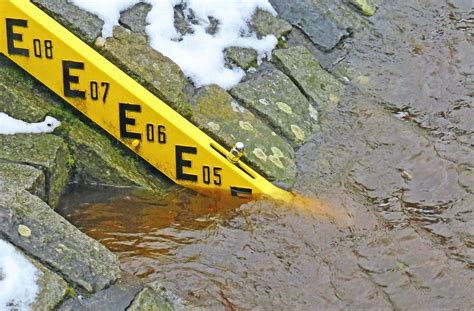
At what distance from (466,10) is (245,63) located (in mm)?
2591

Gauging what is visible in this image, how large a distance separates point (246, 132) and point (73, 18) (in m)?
1.42

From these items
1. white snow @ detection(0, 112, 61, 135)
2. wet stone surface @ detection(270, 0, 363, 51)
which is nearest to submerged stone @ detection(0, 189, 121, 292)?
white snow @ detection(0, 112, 61, 135)

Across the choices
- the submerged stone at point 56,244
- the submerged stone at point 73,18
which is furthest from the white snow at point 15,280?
the submerged stone at point 73,18

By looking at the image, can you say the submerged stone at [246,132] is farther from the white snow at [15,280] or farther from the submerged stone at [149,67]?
the white snow at [15,280]

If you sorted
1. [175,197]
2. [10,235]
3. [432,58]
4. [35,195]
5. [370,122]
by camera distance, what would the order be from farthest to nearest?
1. [432,58]
2. [370,122]
3. [175,197]
4. [35,195]
5. [10,235]

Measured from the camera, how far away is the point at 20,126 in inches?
194

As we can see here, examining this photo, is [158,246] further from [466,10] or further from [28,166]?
[466,10]

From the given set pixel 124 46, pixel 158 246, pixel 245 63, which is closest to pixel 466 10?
pixel 245 63

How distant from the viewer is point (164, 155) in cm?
511

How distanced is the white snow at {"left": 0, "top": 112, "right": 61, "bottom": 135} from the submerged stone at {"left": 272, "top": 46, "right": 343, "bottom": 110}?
6.28ft

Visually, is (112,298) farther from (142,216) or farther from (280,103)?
(280,103)

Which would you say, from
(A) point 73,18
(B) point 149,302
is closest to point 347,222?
(B) point 149,302

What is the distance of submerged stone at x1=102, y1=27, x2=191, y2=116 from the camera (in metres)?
5.23

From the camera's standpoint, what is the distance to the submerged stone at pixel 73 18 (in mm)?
5230
